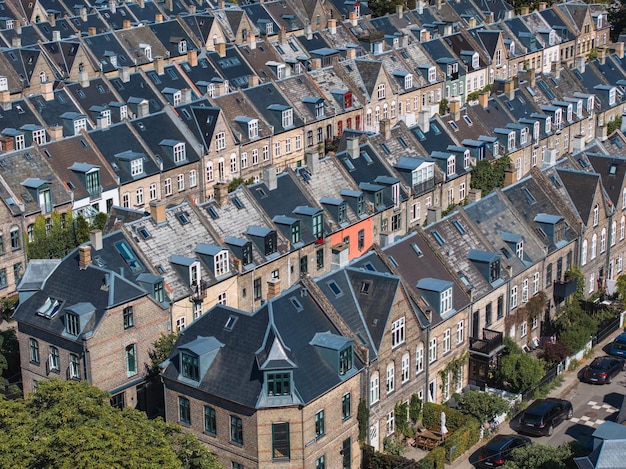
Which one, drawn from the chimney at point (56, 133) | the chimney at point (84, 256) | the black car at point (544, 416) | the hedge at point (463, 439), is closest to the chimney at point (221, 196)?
the chimney at point (84, 256)

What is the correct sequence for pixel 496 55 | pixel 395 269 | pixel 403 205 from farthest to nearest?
pixel 496 55 → pixel 403 205 → pixel 395 269

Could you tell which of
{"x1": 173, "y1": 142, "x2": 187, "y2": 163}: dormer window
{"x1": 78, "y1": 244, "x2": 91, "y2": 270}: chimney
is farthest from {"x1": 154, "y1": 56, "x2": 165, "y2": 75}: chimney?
{"x1": 78, "y1": 244, "x2": 91, "y2": 270}: chimney

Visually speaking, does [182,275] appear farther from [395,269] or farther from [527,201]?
[527,201]

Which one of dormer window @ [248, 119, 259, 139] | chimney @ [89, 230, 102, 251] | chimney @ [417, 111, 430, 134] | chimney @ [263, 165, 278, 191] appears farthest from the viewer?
dormer window @ [248, 119, 259, 139]

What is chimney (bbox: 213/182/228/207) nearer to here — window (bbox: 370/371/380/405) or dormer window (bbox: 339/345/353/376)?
window (bbox: 370/371/380/405)

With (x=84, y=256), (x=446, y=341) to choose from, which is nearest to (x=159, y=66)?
(x=84, y=256)

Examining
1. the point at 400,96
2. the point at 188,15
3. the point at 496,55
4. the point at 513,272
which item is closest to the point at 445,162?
the point at 513,272
